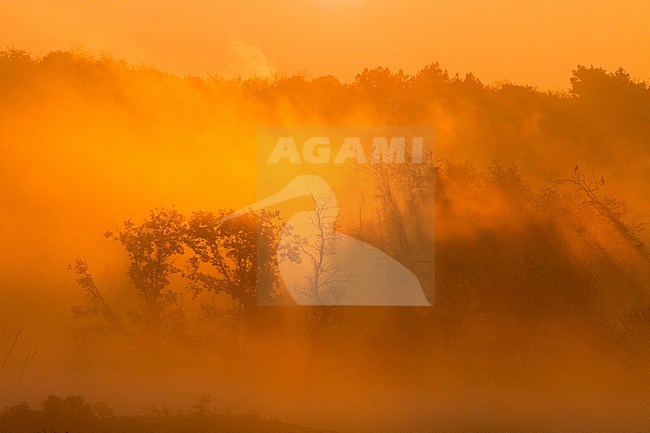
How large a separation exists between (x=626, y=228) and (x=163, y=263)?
13.8 metres

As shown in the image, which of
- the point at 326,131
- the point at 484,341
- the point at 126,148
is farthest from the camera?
the point at 126,148

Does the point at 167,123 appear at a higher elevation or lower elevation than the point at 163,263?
higher

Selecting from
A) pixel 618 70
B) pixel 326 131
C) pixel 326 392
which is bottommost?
pixel 326 392

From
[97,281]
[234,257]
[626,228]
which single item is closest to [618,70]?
[626,228]

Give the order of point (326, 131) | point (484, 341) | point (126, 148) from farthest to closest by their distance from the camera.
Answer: point (126, 148), point (326, 131), point (484, 341)

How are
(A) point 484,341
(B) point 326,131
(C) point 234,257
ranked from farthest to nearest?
(B) point 326,131 → (A) point 484,341 → (C) point 234,257

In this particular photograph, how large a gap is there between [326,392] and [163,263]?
6286mm

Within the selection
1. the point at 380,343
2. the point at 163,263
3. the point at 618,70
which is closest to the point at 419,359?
the point at 380,343

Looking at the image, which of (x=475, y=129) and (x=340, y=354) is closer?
(x=340, y=354)

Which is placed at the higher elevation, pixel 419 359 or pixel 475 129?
pixel 475 129

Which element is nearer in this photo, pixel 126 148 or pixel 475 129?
pixel 475 129

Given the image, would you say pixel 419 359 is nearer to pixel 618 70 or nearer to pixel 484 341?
pixel 484 341

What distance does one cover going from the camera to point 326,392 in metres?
34.6

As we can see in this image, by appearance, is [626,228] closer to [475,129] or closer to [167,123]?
[475,129]
